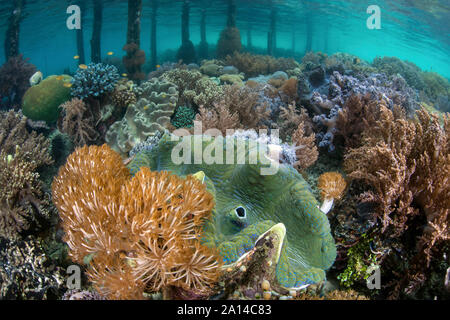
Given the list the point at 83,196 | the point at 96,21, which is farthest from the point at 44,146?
the point at 96,21

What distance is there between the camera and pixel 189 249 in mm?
1771

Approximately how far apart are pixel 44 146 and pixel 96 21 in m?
16.1

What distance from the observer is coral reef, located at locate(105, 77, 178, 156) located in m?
5.61

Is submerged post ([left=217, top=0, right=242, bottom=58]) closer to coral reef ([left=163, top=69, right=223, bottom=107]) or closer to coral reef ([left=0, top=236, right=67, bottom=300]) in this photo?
coral reef ([left=163, top=69, right=223, bottom=107])

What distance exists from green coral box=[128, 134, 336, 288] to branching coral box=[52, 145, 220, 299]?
0.28 meters

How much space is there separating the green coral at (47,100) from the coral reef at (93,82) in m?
0.88

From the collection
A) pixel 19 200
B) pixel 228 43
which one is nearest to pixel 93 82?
pixel 19 200

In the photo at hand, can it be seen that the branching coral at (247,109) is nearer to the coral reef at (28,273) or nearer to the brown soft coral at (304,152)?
the brown soft coral at (304,152)

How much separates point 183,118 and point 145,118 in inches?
36.1

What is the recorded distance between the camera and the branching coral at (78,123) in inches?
239

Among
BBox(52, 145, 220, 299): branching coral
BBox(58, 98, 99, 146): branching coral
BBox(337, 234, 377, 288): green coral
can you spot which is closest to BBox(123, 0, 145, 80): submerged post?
BBox(58, 98, 99, 146): branching coral

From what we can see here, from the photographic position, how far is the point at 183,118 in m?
5.97

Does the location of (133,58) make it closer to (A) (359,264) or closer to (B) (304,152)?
(B) (304,152)

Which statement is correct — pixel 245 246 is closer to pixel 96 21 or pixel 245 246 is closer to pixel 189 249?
pixel 189 249
